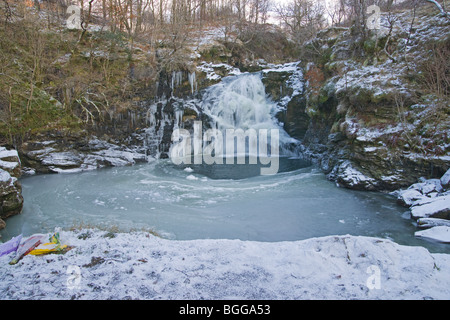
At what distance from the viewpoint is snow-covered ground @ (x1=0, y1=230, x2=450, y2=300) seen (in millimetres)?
2631

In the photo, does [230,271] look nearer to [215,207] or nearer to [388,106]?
[215,207]

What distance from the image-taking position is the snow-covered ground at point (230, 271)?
2631 mm

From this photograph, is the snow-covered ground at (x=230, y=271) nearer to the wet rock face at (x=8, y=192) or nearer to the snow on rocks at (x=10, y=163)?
the wet rock face at (x=8, y=192)

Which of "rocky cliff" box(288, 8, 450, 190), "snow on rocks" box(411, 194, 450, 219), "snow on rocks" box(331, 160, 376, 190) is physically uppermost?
"rocky cliff" box(288, 8, 450, 190)

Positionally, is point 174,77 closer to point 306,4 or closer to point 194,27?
point 194,27

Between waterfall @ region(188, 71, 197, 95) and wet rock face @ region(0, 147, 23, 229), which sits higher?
waterfall @ region(188, 71, 197, 95)

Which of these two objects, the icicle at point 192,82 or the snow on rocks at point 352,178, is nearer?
the snow on rocks at point 352,178

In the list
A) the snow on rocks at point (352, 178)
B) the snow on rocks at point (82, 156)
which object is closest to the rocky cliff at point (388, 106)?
the snow on rocks at point (352, 178)

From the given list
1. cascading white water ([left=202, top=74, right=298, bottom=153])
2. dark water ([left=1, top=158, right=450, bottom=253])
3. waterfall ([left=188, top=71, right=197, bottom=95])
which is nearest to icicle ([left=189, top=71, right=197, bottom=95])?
waterfall ([left=188, top=71, right=197, bottom=95])

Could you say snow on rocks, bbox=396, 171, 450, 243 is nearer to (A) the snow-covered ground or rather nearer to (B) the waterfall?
(A) the snow-covered ground
